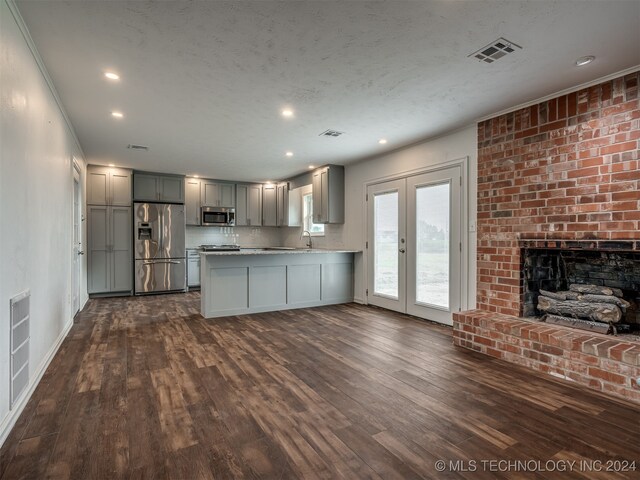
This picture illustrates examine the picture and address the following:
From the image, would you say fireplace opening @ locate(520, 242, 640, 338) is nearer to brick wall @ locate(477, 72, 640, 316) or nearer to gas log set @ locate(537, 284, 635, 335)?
gas log set @ locate(537, 284, 635, 335)

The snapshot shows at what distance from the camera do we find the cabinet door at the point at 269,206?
814cm

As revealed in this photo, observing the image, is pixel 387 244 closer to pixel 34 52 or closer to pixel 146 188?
pixel 34 52

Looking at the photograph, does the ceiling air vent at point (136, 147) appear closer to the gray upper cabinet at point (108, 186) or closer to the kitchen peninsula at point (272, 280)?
the gray upper cabinet at point (108, 186)

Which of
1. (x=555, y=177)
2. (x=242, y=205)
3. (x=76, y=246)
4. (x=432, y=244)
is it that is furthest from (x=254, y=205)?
(x=555, y=177)

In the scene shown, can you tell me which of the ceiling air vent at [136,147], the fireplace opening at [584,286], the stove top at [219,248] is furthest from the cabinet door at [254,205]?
the fireplace opening at [584,286]

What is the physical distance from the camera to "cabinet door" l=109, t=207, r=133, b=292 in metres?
6.38

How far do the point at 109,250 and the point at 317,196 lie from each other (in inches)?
159

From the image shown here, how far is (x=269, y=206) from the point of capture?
322 inches

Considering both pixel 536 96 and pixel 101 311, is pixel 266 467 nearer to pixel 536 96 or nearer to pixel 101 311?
pixel 536 96

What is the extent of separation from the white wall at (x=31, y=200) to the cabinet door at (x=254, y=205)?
439 centimetres

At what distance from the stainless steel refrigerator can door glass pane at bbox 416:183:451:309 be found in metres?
4.80

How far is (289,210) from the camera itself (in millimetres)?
7770

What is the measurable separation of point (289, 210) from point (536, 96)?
5410mm

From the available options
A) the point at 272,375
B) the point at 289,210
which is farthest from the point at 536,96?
the point at 289,210
